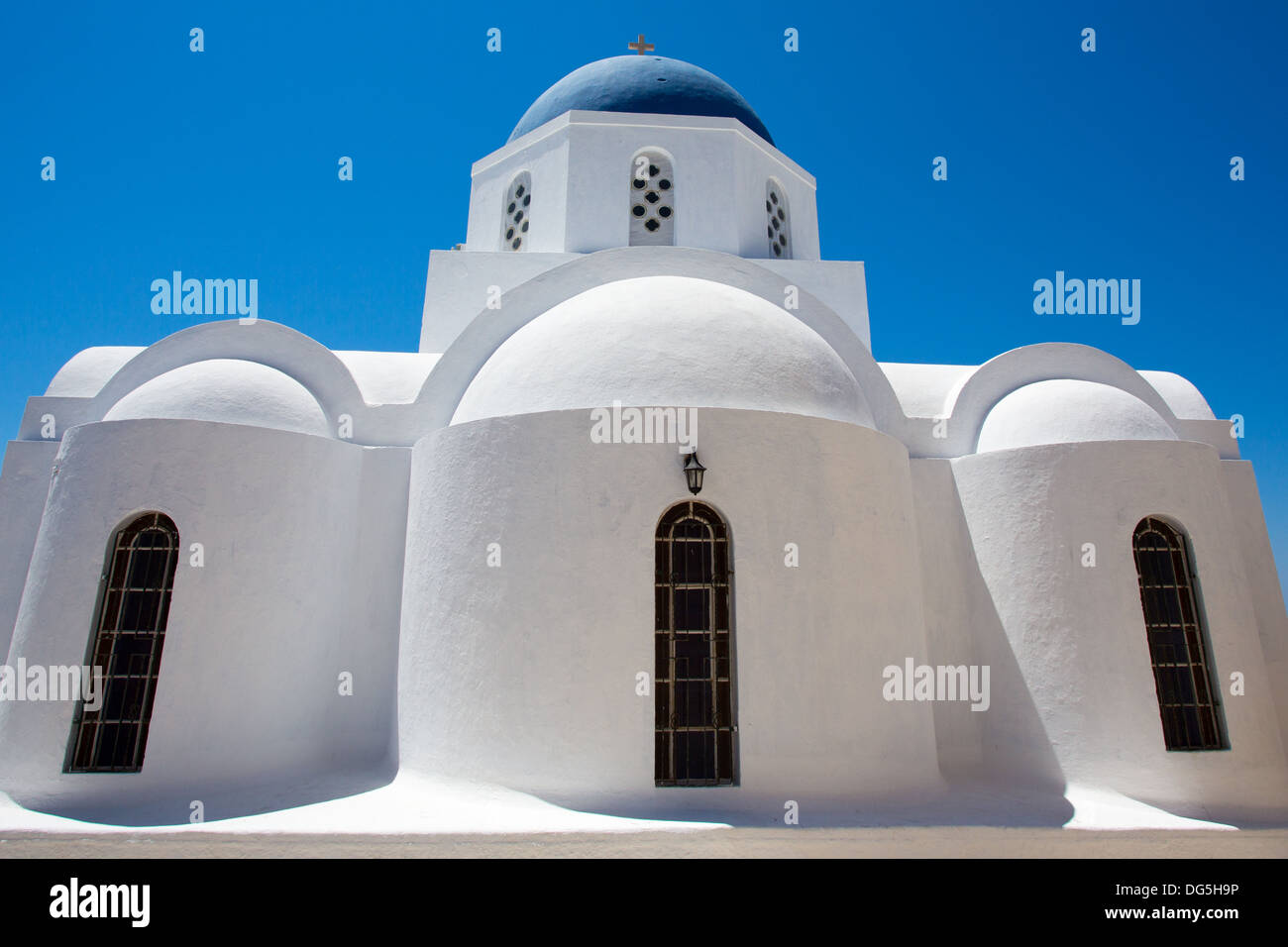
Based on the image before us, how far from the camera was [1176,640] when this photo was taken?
7320 millimetres

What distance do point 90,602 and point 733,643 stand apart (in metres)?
5.67

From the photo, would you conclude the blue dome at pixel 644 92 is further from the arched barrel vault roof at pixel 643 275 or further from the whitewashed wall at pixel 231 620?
the whitewashed wall at pixel 231 620

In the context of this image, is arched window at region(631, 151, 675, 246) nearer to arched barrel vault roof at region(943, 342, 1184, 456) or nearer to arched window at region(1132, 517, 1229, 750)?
arched barrel vault roof at region(943, 342, 1184, 456)

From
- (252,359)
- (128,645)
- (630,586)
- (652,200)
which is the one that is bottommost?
(128,645)

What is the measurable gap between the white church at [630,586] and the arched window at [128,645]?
0.03 meters

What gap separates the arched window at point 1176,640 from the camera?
709 centimetres

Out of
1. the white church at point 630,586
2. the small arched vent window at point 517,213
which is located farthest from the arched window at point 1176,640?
the small arched vent window at point 517,213

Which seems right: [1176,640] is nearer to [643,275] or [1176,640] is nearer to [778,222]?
[643,275]

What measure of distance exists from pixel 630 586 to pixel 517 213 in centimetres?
775

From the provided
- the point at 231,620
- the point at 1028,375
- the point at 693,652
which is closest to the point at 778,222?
the point at 1028,375

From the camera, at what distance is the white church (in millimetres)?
6262
